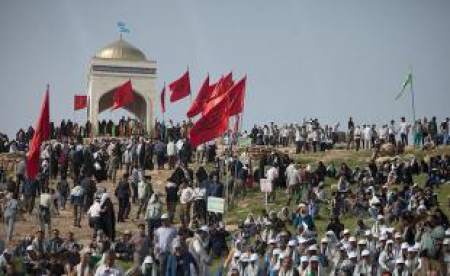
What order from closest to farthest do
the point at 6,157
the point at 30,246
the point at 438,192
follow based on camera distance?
1. the point at 30,246
2. the point at 438,192
3. the point at 6,157

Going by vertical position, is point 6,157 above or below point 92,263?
above

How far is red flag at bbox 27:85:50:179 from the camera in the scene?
2072 centimetres

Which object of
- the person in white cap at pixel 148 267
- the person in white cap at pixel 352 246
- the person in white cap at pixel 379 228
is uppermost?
the person in white cap at pixel 379 228

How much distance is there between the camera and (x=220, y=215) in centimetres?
2369

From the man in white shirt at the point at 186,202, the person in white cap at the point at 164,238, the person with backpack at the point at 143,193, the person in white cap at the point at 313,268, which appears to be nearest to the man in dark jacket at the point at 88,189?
the person with backpack at the point at 143,193

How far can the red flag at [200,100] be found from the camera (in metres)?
29.0

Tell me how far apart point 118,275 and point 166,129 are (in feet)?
79.7

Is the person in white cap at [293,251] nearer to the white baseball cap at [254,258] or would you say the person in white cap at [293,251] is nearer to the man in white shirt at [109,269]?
the white baseball cap at [254,258]

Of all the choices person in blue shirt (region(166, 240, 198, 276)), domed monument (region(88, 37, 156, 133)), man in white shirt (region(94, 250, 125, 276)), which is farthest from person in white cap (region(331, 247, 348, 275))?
domed monument (region(88, 37, 156, 133))

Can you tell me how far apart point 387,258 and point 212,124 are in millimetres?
7986

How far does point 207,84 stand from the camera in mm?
30531

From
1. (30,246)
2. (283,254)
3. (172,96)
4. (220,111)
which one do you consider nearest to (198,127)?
(220,111)

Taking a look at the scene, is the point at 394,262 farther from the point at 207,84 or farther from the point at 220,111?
the point at 207,84

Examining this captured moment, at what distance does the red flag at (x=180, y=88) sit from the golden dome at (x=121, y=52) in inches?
508
